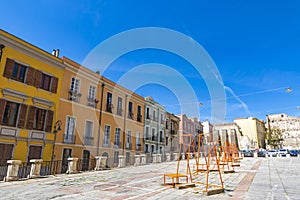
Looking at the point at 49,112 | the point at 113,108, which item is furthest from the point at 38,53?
the point at 113,108

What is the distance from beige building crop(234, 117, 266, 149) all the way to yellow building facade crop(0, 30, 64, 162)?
6034 cm

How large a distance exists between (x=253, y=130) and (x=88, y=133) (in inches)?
2251

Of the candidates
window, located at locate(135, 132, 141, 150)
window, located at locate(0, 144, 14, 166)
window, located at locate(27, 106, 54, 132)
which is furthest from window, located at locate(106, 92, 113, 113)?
window, located at locate(0, 144, 14, 166)

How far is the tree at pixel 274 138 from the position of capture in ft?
204

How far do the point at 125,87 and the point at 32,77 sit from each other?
11.9 m

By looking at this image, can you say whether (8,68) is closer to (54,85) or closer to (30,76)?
(30,76)

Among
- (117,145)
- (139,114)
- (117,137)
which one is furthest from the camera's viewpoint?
(139,114)

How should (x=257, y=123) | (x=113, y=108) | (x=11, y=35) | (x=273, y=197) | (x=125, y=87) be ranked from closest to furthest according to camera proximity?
1. (x=273, y=197)
2. (x=11, y=35)
3. (x=113, y=108)
4. (x=125, y=87)
5. (x=257, y=123)

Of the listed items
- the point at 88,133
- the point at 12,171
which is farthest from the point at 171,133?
the point at 12,171

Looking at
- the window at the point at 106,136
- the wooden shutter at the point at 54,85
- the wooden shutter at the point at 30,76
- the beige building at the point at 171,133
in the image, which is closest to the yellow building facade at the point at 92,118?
the window at the point at 106,136

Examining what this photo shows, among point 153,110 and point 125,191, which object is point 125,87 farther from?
point 125,191

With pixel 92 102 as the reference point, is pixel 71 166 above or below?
below

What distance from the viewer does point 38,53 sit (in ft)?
57.0

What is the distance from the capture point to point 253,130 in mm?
64812
